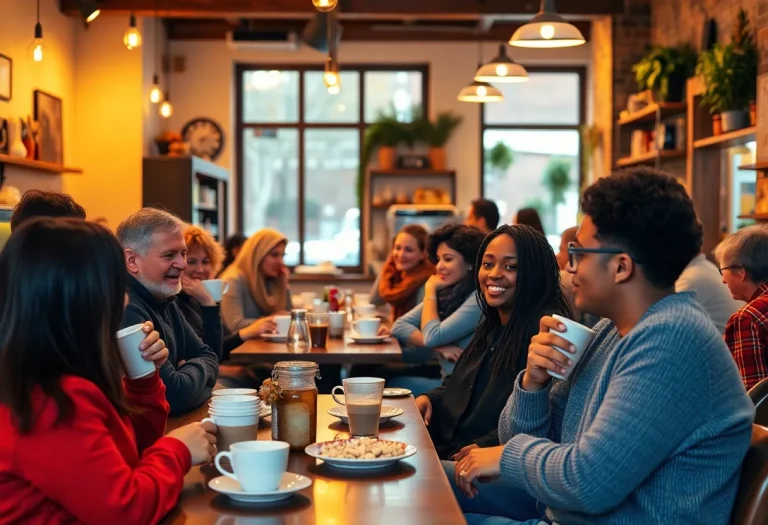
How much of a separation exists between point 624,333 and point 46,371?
1.10 m

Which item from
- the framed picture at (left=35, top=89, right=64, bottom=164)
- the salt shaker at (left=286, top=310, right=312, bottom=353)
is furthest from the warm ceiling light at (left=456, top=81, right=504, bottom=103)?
the framed picture at (left=35, top=89, right=64, bottom=164)

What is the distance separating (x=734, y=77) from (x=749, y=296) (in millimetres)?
3346

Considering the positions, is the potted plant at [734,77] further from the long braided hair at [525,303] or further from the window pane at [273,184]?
the window pane at [273,184]

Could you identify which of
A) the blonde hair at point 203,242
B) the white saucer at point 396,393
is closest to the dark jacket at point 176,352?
the white saucer at point 396,393

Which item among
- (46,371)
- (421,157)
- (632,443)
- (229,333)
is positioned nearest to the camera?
(46,371)

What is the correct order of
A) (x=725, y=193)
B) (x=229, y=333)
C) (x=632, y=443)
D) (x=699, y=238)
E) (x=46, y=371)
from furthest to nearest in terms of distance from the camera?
(x=725, y=193)
(x=229, y=333)
(x=699, y=238)
(x=632, y=443)
(x=46, y=371)

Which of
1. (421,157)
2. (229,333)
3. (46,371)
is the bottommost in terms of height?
(229,333)

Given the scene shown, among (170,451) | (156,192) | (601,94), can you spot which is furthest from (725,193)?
(170,451)

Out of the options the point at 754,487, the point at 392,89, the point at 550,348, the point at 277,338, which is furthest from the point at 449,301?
the point at 392,89

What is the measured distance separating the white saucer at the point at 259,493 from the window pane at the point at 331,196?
974 centimetres

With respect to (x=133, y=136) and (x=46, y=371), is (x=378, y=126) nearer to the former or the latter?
(x=133, y=136)

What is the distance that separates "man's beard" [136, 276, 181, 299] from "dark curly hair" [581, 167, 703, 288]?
1.59m

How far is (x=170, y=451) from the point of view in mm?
1833

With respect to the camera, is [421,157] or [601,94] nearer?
[601,94]
